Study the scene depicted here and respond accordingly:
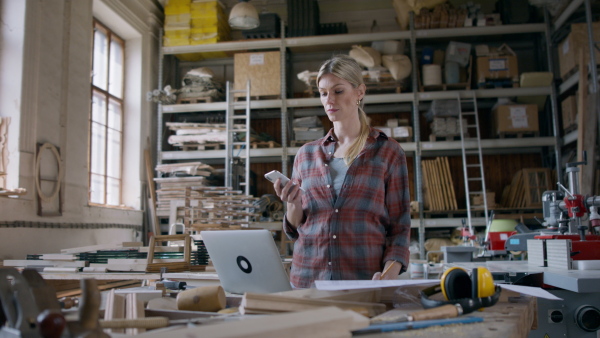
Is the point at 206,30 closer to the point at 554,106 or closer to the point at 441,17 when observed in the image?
the point at 441,17

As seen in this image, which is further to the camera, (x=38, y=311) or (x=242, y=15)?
(x=242, y=15)

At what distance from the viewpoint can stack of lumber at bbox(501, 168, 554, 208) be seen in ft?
24.8

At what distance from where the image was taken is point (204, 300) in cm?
130

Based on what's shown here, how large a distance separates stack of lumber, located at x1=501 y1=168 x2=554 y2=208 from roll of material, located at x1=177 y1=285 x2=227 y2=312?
7184mm

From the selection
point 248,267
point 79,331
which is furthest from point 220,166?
point 79,331

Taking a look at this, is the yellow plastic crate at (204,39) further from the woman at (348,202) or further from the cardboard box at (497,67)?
the woman at (348,202)

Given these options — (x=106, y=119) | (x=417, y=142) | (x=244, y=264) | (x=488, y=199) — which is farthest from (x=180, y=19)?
(x=244, y=264)

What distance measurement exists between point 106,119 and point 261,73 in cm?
252

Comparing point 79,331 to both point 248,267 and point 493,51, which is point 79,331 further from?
point 493,51

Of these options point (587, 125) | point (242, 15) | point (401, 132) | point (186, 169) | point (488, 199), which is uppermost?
point (242, 15)

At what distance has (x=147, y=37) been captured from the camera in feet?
27.2

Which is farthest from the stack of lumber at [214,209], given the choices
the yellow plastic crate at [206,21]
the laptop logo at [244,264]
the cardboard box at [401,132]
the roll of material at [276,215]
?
the laptop logo at [244,264]

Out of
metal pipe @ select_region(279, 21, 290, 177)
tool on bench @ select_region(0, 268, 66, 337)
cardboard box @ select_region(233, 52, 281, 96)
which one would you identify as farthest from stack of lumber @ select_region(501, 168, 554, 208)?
tool on bench @ select_region(0, 268, 66, 337)

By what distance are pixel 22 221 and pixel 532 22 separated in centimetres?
786
